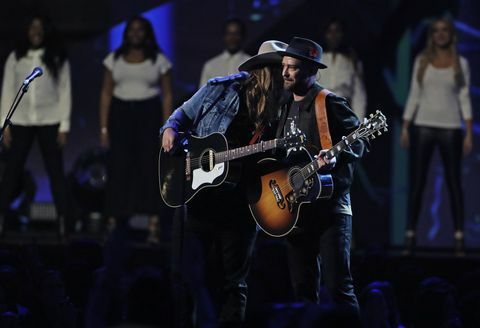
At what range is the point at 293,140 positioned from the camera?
6848 mm

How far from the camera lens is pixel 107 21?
44.1 feet

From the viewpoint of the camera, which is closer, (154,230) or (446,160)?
(446,160)

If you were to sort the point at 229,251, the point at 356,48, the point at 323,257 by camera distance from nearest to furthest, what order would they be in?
the point at 323,257 < the point at 229,251 < the point at 356,48

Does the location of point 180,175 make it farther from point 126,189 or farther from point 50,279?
point 126,189

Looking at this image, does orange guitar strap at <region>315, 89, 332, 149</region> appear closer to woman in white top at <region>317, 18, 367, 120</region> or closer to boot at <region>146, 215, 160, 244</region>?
woman in white top at <region>317, 18, 367, 120</region>

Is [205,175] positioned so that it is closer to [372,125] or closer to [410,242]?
[372,125]

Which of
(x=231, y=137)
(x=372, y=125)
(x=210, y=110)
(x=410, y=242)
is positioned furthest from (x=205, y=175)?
(x=410, y=242)

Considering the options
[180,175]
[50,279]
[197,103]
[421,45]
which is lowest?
[50,279]

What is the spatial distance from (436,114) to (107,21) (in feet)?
15.4

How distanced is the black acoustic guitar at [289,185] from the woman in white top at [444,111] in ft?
13.3

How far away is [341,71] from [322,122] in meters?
4.24

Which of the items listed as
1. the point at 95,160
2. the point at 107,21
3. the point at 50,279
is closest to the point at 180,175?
the point at 50,279

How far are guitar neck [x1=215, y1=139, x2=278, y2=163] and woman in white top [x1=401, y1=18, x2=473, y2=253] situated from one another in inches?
162

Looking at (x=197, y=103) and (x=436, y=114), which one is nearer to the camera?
(x=197, y=103)
